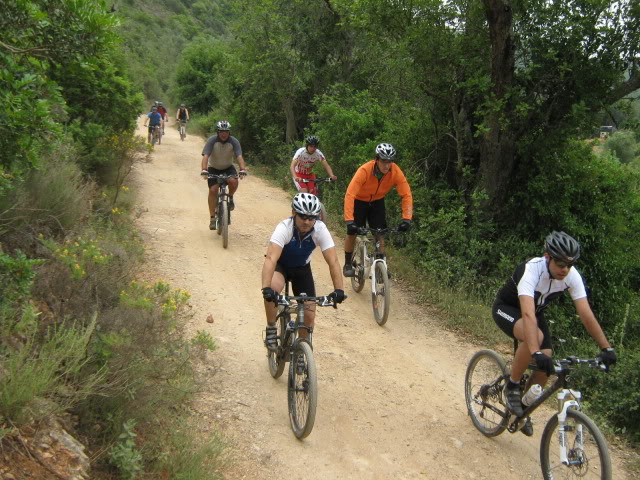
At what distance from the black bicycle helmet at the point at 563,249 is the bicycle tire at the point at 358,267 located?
4.21 m

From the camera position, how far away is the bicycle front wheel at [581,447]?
4.16 meters

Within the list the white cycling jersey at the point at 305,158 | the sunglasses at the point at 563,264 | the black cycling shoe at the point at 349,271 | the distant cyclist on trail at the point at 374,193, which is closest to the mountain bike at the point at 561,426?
the sunglasses at the point at 563,264

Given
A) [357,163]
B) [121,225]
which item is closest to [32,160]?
[121,225]

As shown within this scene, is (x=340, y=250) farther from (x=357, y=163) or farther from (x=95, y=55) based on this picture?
(x=95, y=55)

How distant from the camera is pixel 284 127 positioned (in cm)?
2222

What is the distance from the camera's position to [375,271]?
26.3ft

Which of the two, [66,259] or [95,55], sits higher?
[95,55]

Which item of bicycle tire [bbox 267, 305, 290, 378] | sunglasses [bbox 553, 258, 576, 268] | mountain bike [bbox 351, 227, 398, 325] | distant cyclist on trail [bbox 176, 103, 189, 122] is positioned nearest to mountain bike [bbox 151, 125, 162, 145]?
distant cyclist on trail [bbox 176, 103, 189, 122]

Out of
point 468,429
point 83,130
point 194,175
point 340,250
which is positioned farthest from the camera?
point 194,175

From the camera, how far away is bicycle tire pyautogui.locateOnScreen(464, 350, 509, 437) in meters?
5.36

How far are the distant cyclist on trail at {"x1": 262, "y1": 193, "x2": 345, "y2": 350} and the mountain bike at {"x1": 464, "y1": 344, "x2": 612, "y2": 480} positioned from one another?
1.72 metres

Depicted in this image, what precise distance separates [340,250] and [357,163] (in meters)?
2.86

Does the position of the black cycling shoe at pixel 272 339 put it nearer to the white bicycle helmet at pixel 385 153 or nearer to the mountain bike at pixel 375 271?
the mountain bike at pixel 375 271

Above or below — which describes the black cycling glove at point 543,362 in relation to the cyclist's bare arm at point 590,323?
below
